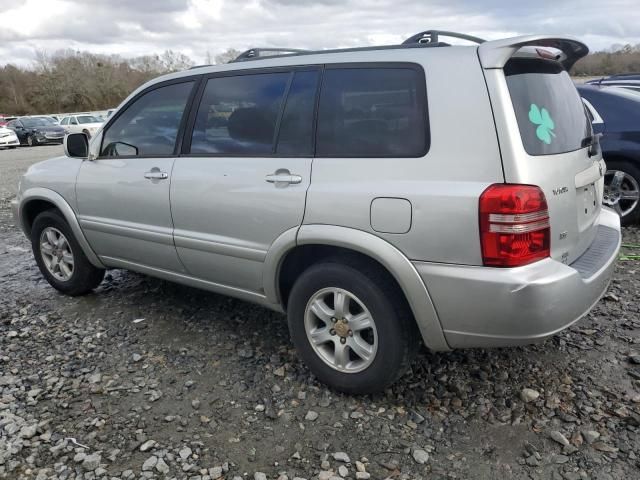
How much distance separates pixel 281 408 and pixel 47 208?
9.76 feet

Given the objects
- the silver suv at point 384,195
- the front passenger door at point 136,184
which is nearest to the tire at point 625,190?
the silver suv at point 384,195

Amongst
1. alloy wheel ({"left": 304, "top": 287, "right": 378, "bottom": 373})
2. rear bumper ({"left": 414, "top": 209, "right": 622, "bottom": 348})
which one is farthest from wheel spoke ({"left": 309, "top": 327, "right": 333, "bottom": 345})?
rear bumper ({"left": 414, "top": 209, "right": 622, "bottom": 348})

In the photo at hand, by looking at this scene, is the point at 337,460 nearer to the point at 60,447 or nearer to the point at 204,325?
the point at 60,447

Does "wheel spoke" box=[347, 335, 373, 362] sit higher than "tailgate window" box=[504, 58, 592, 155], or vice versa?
"tailgate window" box=[504, 58, 592, 155]

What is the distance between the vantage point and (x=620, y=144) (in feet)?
19.2

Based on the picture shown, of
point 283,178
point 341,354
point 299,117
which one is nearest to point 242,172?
point 283,178

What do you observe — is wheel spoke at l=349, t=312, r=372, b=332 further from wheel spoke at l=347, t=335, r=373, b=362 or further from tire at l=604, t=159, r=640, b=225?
tire at l=604, t=159, r=640, b=225

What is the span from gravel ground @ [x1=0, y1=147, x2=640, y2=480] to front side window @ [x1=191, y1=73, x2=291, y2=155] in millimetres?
1301

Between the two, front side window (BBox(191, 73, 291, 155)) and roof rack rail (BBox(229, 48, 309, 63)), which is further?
roof rack rail (BBox(229, 48, 309, 63))

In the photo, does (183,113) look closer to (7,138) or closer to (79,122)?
(7,138)

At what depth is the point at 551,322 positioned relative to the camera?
8.08 ft

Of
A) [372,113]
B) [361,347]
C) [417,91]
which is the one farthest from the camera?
[361,347]

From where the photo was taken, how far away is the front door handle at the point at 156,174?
3.56 metres

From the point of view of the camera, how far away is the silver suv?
7.98 feet
